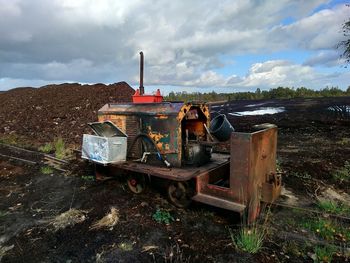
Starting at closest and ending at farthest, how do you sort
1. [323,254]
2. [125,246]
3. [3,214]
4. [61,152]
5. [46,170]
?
[323,254] → [125,246] → [3,214] → [46,170] → [61,152]

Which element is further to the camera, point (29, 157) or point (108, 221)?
point (29, 157)

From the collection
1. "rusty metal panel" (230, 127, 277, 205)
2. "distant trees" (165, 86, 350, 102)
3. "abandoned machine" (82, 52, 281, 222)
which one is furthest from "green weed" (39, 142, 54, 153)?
"distant trees" (165, 86, 350, 102)

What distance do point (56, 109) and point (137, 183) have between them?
10422 millimetres

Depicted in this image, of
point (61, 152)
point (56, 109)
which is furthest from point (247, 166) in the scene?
point (56, 109)

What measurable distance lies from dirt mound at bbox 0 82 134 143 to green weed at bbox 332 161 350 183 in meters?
7.88

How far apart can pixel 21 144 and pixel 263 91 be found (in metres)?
26.0

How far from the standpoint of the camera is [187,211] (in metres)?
4.95

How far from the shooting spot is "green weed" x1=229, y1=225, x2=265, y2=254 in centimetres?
377

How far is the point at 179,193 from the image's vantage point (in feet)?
Result: 16.5

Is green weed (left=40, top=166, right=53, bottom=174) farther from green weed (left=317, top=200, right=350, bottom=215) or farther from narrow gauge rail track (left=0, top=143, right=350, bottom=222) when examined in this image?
green weed (left=317, top=200, right=350, bottom=215)

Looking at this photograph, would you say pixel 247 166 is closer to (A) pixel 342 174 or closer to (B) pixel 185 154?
(B) pixel 185 154

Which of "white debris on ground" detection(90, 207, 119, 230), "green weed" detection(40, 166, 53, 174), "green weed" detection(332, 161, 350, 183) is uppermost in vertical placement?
"green weed" detection(332, 161, 350, 183)

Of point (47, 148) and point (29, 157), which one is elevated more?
point (47, 148)

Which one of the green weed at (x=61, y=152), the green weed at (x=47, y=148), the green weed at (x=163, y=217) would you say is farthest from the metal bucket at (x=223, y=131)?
the green weed at (x=47, y=148)
